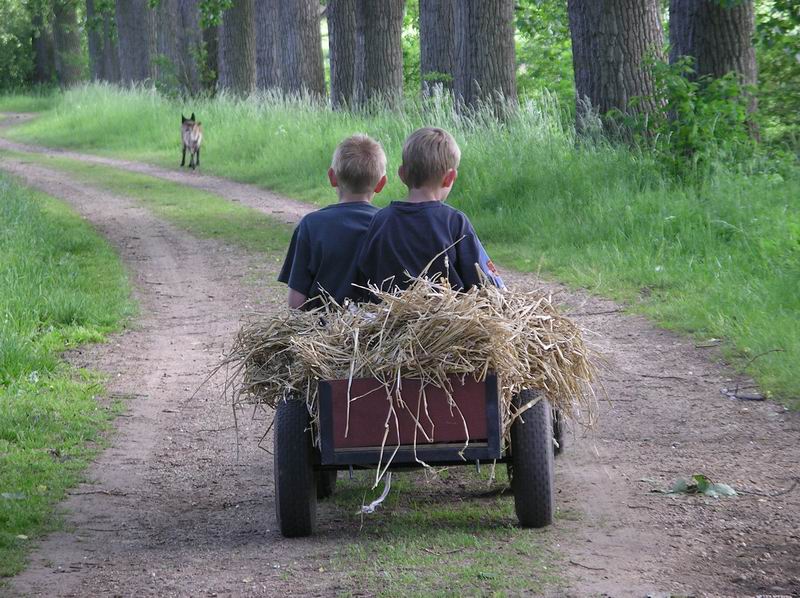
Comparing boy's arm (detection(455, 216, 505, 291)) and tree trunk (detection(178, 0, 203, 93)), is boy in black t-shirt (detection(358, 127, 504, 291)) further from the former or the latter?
tree trunk (detection(178, 0, 203, 93))

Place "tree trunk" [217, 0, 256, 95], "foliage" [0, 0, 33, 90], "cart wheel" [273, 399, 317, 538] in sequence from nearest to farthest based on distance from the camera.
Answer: "cart wheel" [273, 399, 317, 538], "tree trunk" [217, 0, 256, 95], "foliage" [0, 0, 33, 90]

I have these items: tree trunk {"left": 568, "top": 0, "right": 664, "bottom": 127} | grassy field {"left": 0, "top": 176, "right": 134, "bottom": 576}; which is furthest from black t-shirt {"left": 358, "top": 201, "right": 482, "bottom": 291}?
tree trunk {"left": 568, "top": 0, "right": 664, "bottom": 127}

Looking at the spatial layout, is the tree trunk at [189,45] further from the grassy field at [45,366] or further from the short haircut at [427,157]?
the short haircut at [427,157]

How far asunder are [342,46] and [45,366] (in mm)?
14887

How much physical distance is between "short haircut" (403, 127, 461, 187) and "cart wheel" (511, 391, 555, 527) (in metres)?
1.02

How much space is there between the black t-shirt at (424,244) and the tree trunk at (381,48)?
14.6 meters

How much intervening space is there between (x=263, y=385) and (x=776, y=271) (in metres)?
5.03

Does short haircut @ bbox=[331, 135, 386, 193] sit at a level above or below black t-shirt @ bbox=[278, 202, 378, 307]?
above

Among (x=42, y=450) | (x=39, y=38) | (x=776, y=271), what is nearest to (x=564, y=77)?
(x=776, y=271)

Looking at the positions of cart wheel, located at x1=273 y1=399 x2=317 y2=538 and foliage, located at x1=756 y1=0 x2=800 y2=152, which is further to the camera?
foliage, located at x1=756 y1=0 x2=800 y2=152

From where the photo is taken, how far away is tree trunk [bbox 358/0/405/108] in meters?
19.3

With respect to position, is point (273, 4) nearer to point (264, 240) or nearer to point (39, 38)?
point (264, 240)

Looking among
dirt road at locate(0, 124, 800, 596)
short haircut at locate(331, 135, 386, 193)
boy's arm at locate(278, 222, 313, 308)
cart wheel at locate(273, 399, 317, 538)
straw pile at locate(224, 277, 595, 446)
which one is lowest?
dirt road at locate(0, 124, 800, 596)

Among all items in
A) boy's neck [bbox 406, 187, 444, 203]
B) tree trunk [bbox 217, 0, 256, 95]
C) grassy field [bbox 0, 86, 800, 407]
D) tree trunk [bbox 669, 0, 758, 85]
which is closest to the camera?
boy's neck [bbox 406, 187, 444, 203]
